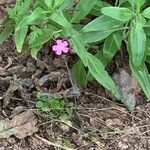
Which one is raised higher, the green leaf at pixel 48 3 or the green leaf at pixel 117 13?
the green leaf at pixel 48 3

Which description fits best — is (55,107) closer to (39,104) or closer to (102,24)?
(39,104)

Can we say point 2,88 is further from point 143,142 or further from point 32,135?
point 143,142

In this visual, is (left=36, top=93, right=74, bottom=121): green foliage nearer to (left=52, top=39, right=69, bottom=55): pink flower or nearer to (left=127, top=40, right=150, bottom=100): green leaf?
(left=52, top=39, right=69, bottom=55): pink flower

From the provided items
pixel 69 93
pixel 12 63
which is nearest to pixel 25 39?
pixel 12 63

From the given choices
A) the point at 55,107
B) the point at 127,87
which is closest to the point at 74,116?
the point at 55,107

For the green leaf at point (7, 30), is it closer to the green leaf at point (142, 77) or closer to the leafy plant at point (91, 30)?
the leafy plant at point (91, 30)

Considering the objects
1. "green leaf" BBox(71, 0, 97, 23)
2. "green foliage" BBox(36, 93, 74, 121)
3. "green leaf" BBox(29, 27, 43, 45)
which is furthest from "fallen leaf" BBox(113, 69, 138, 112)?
"green leaf" BBox(29, 27, 43, 45)

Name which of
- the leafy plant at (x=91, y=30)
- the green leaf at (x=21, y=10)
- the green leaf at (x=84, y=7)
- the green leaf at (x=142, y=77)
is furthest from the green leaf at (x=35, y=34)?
the green leaf at (x=142, y=77)
